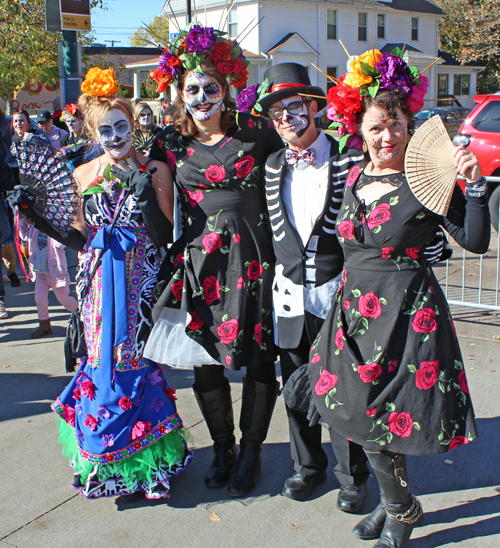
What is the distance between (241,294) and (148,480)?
1.03m

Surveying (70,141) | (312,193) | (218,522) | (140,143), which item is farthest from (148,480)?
(70,141)

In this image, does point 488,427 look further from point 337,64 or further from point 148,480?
point 337,64

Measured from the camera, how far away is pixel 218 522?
2789 millimetres

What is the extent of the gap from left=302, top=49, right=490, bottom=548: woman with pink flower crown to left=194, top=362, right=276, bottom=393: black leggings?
1.96 ft

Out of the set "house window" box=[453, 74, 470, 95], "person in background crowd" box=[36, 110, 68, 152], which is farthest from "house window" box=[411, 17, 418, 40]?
"person in background crowd" box=[36, 110, 68, 152]

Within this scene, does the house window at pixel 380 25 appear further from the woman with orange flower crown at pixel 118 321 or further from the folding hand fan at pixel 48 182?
the folding hand fan at pixel 48 182

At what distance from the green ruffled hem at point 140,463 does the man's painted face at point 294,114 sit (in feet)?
5.29

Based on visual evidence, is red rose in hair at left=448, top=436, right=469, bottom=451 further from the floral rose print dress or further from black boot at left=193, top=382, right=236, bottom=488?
the floral rose print dress

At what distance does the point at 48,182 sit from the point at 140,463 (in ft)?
4.76

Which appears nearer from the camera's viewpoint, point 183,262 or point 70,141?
point 183,262

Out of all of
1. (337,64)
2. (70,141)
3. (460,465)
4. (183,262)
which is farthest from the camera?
(337,64)

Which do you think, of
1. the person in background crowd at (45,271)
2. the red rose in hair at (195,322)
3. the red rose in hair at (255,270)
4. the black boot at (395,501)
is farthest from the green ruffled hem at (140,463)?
the person in background crowd at (45,271)

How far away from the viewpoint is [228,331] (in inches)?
111

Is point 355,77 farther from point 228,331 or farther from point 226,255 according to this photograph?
point 228,331
